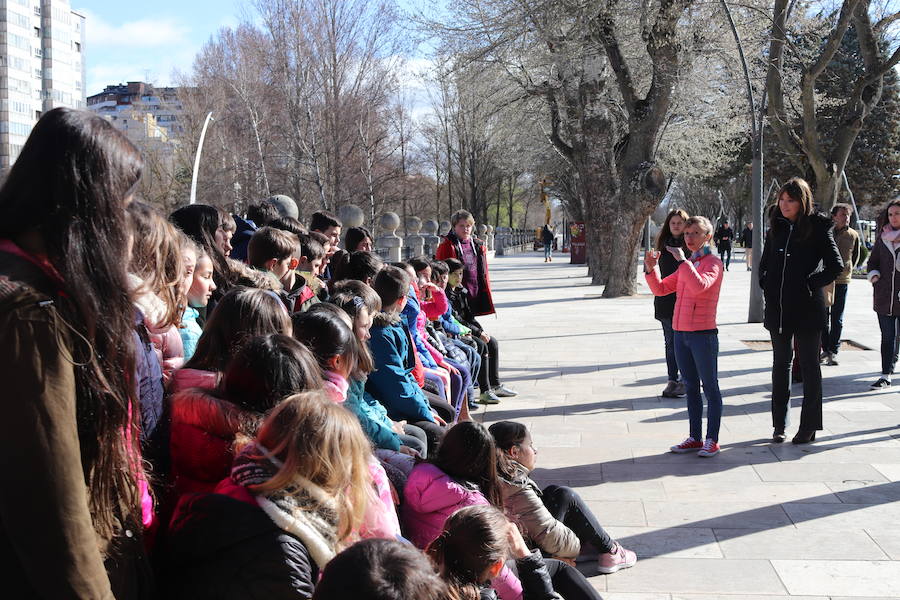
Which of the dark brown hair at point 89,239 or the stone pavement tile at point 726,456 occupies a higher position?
the dark brown hair at point 89,239

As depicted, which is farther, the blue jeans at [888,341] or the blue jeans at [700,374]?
the blue jeans at [888,341]

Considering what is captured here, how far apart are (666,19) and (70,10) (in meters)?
87.8

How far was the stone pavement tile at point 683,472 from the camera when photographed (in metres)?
5.98

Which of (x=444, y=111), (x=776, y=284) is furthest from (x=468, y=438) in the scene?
(x=444, y=111)

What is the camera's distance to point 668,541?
4.81 m

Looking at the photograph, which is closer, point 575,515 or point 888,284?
point 575,515

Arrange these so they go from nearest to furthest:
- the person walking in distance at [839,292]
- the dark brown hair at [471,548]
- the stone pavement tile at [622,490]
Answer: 1. the dark brown hair at [471,548]
2. the stone pavement tile at [622,490]
3. the person walking in distance at [839,292]

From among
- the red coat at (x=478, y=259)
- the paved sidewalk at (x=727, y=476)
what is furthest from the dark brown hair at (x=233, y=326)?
the red coat at (x=478, y=259)

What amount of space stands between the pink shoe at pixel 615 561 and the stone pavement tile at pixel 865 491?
1783 mm

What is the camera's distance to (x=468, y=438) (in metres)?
3.46

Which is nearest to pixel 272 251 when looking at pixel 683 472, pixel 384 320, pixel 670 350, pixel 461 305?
pixel 384 320

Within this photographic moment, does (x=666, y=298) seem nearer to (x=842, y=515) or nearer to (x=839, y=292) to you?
(x=839, y=292)

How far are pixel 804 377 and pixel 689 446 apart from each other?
1.05 m

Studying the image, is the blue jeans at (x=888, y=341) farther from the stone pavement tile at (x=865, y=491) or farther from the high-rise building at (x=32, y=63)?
the high-rise building at (x=32, y=63)
